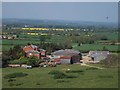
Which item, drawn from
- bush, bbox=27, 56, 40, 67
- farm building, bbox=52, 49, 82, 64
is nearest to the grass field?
bush, bbox=27, 56, 40, 67

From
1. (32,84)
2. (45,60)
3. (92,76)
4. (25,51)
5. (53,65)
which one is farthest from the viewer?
(25,51)

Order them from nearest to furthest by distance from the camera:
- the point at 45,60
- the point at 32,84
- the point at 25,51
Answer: the point at 32,84, the point at 45,60, the point at 25,51

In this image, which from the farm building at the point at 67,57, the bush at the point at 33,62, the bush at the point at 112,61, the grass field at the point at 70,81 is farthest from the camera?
the farm building at the point at 67,57

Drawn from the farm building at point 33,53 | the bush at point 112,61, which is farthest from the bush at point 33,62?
the bush at point 112,61

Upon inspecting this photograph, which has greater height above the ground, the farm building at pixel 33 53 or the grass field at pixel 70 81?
the farm building at pixel 33 53

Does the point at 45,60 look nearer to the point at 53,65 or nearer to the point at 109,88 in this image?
the point at 53,65

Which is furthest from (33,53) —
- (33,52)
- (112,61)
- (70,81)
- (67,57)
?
(70,81)

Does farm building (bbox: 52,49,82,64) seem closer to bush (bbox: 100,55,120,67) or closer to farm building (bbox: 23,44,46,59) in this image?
farm building (bbox: 23,44,46,59)

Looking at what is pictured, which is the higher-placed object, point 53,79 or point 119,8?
point 119,8

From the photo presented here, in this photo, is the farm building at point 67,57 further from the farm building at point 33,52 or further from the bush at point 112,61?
the bush at point 112,61

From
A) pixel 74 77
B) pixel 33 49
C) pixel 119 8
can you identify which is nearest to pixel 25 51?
pixel 33 49

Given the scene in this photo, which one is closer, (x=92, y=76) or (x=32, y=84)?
(x=32, y=84)
